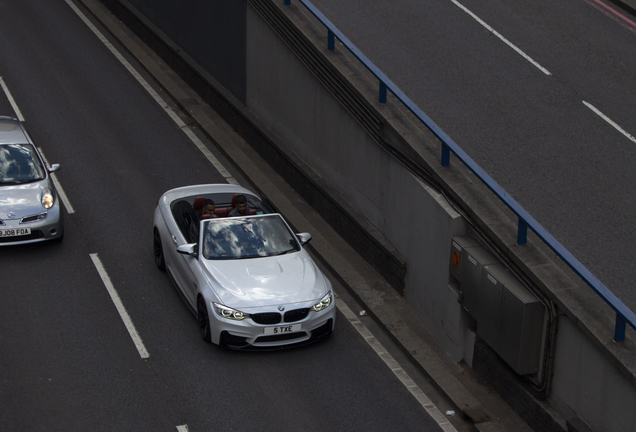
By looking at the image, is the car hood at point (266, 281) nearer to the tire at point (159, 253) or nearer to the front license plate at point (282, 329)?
the front license plate at point (282, 329)

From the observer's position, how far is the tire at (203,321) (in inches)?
399

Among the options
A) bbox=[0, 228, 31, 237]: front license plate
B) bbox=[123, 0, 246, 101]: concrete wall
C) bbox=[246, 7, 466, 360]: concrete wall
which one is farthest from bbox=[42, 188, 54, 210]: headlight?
bbox=[123, 0, 246, 101]: concrete wall

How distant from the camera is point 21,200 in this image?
12.3 m

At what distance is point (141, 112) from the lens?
18438 mm

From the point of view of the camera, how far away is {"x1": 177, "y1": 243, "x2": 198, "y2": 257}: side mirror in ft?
34.9

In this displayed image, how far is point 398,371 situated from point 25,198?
21.7 ft

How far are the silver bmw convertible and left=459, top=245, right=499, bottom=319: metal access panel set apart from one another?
6.01 ft

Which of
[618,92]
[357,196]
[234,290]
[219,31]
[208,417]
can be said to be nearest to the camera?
[208,417]

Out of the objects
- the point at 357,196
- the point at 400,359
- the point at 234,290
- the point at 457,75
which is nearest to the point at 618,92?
the point at 457,75

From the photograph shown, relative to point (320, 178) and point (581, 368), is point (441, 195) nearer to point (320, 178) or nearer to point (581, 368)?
point (581, 368)

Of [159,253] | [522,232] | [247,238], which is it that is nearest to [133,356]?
[247,238]

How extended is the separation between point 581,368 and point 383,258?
4.39m

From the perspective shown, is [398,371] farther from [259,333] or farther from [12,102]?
[12,102]

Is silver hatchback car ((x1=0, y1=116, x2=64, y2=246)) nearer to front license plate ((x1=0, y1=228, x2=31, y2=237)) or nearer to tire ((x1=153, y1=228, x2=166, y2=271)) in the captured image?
front license plate ((x1=0, y1=228, x2=31, y2=237))
